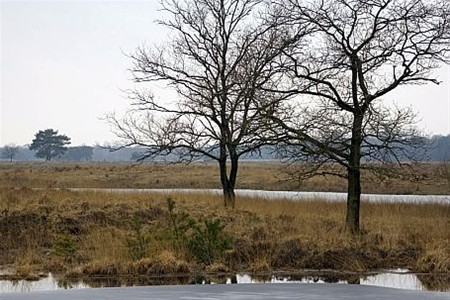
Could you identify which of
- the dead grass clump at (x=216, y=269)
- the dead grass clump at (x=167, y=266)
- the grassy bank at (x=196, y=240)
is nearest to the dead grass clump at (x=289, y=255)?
the grassy bank at (x=196, y=240)

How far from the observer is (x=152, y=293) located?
12.1 meters

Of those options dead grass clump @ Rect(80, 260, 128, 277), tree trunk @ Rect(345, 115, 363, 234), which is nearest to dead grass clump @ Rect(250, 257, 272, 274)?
dead grass clump @ Rect(80, 260, 128, 277)

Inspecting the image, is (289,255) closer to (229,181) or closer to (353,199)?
(353,199)

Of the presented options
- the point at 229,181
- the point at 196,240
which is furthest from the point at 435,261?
the point at 229,181

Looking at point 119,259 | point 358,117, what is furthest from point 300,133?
point 119,259

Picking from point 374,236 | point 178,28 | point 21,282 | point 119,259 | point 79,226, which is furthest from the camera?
point 178,28

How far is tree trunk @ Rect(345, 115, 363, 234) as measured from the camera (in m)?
18.7

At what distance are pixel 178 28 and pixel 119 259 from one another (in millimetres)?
15241

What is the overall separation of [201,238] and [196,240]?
0.13 metres

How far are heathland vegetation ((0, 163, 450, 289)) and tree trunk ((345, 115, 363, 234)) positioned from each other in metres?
0.41

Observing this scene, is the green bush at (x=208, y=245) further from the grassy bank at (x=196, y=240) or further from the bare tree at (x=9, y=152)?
the bare tree at (x=9, y=152)

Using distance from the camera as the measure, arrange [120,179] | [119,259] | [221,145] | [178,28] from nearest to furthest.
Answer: [119,259] < [221,145] < [178,28] < [120,179]

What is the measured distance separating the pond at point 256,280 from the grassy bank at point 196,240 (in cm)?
58

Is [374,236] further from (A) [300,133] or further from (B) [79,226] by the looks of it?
(B) [79,226]
